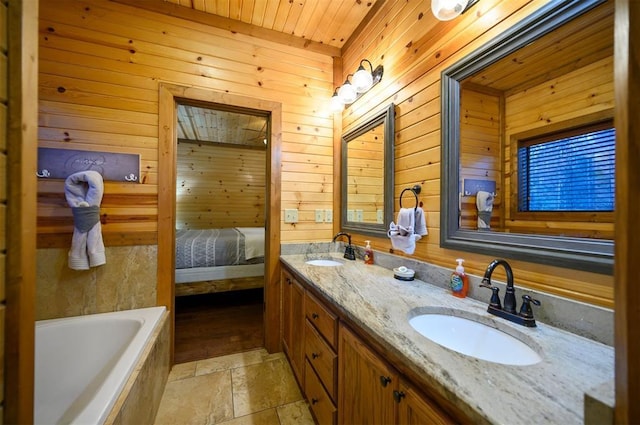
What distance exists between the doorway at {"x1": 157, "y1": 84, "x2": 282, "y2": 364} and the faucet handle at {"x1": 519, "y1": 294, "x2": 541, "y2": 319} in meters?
Result: 1.66

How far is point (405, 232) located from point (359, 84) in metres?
1.20

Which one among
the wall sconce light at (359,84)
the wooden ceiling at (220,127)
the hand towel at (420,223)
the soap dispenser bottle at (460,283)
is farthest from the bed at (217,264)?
the soap dispenser bottle at (460,283)

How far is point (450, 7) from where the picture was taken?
43.8 inches

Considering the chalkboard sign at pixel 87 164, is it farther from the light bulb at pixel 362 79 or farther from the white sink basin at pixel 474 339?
the white sink basin at pixel 474 339

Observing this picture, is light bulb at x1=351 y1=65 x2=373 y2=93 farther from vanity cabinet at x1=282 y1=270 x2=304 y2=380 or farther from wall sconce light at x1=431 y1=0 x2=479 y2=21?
vanity cabinet at x1=282 y1=270 x2=304 y2=380

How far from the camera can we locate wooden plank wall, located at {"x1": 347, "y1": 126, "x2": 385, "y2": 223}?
1.79 metres

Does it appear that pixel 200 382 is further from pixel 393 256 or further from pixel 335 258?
pixel 393 256

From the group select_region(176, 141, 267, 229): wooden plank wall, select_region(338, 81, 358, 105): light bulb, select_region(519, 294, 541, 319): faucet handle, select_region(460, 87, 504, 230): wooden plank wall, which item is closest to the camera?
select_region(519, 294, 541, 319): faucet handle

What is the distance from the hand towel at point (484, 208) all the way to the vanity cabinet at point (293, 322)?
3.45 ft

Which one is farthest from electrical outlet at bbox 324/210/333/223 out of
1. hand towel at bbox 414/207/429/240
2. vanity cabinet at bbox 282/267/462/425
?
hand towel at bbox 414/207/429/240

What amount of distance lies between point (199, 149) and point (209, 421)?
485cm

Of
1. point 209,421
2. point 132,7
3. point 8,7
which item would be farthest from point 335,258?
point 132,7

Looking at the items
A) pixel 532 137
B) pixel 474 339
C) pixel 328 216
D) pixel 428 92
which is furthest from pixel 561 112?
pixel 328 216

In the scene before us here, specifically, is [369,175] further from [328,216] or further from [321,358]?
[321,358]
